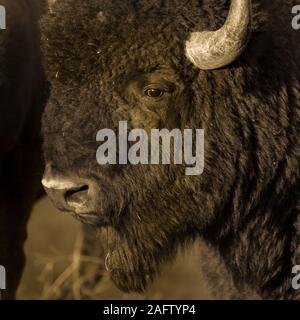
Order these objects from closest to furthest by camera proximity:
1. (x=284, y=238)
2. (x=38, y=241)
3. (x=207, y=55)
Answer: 1. (x=207, y=55)
2. (x=284, y=238)
3. (x=38, y=241)

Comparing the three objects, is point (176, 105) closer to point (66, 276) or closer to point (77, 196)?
point (77, 196)

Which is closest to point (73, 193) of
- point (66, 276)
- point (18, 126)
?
point (18, 126)

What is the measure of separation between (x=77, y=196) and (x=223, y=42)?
85 centimetres

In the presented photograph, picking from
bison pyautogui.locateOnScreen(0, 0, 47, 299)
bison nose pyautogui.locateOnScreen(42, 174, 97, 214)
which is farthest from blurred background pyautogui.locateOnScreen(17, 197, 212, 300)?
bison nose pyautogui.locateOnScreen(42, 174, 97, 214)

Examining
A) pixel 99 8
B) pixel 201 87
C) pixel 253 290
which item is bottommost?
pixel 253 290

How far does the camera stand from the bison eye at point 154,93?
173 inches

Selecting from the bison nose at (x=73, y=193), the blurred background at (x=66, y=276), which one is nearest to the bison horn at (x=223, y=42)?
the bison nose at (x=73, y=193)

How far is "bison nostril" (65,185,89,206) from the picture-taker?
14.5ft

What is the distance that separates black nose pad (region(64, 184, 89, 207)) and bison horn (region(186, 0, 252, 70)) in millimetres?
675

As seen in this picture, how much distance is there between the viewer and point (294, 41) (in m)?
4.52

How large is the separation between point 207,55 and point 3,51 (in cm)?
129

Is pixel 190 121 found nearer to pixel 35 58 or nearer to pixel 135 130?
pixel 135 130

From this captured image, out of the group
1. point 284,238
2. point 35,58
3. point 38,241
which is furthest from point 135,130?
point 38,241

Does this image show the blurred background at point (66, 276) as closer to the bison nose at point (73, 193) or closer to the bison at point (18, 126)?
the bison at point (18, 126)
